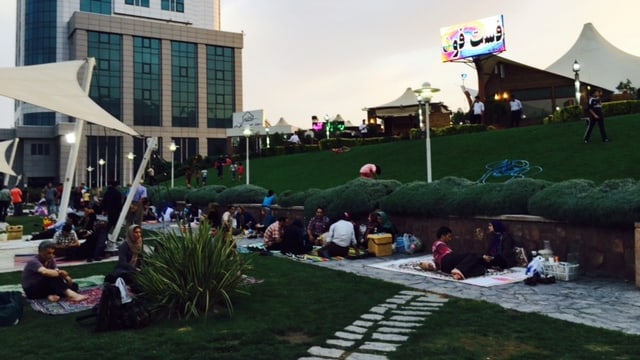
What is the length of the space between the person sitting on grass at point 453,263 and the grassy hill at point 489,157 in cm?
610

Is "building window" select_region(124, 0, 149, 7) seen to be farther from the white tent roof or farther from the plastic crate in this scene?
the plastic crate

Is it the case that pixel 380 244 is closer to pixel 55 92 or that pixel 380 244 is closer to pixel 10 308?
pixel 10 308

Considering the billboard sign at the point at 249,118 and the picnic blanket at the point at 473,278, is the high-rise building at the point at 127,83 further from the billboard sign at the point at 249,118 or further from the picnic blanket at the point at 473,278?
the picnic blanket at the point at 473,278

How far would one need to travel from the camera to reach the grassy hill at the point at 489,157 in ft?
50.2

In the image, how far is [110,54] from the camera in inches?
2815

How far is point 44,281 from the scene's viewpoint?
7809mm

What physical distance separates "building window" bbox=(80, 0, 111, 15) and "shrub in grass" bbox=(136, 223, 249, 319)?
8339 cm

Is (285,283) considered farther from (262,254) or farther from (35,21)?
(35,21)

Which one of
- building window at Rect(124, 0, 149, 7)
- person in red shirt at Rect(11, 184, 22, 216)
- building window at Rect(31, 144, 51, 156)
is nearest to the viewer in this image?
person in red shirt at Rect(11, 184, 22, 216)

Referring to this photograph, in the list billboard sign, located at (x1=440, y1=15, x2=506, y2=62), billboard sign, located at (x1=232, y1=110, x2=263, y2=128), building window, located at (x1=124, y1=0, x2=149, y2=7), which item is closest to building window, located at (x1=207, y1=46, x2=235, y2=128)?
billboard sign, located at (x1=232, y1=110, x2=263, y2=128)

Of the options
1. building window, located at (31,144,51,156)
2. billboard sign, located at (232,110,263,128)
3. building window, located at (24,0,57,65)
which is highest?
building window, located at (24,0,57,65)

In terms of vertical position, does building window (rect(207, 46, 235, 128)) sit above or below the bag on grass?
above

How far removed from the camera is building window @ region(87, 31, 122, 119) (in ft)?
230

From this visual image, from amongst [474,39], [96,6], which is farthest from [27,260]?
[96,6]
